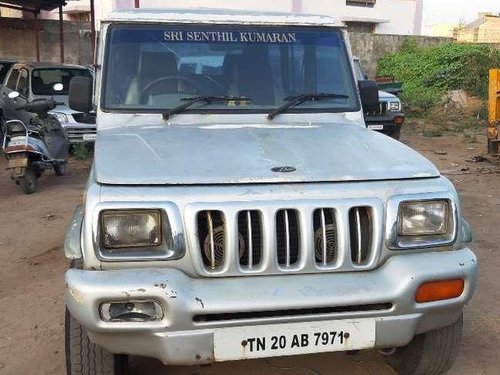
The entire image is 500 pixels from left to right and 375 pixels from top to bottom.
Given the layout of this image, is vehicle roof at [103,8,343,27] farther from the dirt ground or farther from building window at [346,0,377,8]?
building window at [346,0,377,8]

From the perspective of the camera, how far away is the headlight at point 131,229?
2.37 metres

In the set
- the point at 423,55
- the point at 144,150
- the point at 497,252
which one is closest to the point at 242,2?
the point at 423,55

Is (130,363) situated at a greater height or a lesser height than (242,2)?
A: lesser

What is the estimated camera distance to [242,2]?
22.3m

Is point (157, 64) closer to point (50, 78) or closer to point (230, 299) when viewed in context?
point (230, 299)

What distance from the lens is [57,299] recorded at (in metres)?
4.14

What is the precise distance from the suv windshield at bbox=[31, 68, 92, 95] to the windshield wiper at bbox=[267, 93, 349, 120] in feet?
23.0

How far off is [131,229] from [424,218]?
1.23m

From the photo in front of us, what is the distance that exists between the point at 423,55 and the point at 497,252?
1508cm

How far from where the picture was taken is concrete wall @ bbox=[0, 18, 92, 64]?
15.4 metres

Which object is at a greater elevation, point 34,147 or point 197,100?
point 197,100

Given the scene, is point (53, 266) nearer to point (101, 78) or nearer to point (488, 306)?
point (101, 78)

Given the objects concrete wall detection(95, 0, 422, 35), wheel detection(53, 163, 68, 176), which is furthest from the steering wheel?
concrete wall detection(95, 0, 422, 35)

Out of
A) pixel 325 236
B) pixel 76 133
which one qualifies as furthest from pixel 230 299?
pixel 76 133
